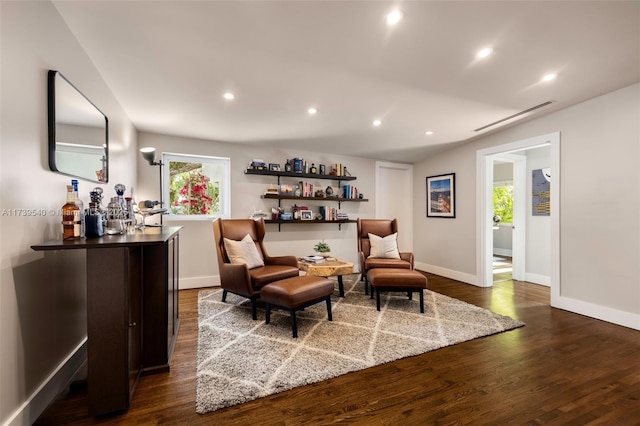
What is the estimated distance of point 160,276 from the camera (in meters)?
2.01

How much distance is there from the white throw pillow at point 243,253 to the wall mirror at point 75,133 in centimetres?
136

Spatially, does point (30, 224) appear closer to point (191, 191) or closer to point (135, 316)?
point (135, 316)

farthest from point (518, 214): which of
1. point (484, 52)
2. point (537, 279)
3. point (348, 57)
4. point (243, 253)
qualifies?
point (243, 253)

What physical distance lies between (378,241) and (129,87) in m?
3.36

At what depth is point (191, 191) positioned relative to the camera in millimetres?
4258

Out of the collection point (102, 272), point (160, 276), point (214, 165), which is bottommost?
point (160, 276)

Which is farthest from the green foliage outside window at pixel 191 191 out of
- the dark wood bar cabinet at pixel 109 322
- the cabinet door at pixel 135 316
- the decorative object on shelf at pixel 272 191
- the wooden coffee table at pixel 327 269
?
the dark wood bar cabinet at pixel 109 322

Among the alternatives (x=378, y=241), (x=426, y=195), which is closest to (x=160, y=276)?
(x=378, y=241)

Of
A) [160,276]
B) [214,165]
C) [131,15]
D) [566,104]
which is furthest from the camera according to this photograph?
[214,165]

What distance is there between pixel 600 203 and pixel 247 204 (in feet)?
14.5

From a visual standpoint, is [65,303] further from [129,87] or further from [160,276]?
[129,87]

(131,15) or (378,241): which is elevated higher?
(131,15)

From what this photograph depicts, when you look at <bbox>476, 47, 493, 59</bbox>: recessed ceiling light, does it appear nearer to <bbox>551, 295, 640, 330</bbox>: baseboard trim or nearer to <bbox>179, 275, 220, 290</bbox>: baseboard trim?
<bbox>551, 295, 640, 330</bbox>: baseboard trim

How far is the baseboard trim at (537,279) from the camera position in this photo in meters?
4.44
